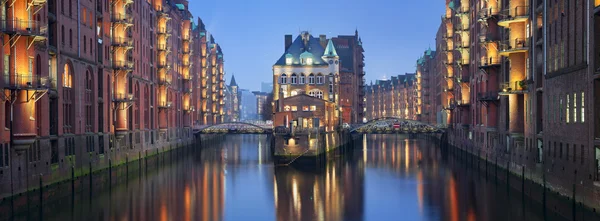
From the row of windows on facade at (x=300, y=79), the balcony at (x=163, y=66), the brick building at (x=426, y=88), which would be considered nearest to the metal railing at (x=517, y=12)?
the balcony at (x=163, y=66)

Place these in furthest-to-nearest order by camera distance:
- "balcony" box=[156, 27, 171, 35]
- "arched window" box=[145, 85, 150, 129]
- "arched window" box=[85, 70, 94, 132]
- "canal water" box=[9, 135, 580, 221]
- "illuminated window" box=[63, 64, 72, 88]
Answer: "balcony" box=[156, 27, 171, 35] < "arched window" box=[145, 85, 150, 129] < "arched window" box=[85, 70, 94, 132] < "illuminated window" box=[63, 64, 72, 88] < "canal water" box=[9, 135, 580, 221]

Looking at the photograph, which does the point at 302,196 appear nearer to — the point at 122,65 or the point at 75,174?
the point at 75,174

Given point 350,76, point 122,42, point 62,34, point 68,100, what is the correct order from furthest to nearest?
point 350,76
point 122,42
point 68,100
point 62,34

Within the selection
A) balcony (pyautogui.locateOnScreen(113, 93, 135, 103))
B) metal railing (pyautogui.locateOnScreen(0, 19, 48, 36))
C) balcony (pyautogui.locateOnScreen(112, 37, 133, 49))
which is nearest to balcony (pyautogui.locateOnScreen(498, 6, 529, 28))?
metal railing (pyautogui.locateOnScreen(0, 19, 48, 36))

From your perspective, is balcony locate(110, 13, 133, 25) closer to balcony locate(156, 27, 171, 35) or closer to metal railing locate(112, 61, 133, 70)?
metal railing locate(112, 61, 133, 70)

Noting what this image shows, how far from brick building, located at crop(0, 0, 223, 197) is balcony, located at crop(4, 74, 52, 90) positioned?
7cm

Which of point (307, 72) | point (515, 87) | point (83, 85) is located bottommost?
point (515, 87)

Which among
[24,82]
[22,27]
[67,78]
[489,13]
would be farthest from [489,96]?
[22,27]

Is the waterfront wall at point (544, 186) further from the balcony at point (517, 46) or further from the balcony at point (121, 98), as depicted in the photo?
the balcony at point (121, 98)

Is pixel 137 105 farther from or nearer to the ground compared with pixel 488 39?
nearer to the ground

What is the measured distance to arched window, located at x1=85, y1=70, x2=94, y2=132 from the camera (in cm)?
5613

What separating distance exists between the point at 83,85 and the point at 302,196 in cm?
2091

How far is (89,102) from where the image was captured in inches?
2247

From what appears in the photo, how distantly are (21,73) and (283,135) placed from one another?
41.3 m
